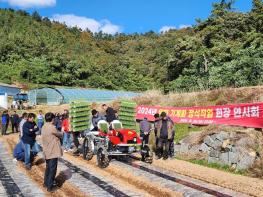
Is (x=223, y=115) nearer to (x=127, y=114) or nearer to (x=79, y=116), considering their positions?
(x=127, y=114)

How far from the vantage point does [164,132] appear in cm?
1748

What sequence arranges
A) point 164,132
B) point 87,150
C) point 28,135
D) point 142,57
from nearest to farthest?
point 28,135 < point 164,132 < point 87,150 < point 142,57

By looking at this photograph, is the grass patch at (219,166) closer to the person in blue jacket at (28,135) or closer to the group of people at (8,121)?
the person in blue jacket at (28,135)

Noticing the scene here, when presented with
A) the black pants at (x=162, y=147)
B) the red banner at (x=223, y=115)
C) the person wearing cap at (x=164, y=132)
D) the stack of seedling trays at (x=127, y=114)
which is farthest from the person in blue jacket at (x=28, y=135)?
the stack of seedling trays at (x=127, y=114)

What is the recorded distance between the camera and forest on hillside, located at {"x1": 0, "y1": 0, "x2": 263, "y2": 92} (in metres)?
36.4

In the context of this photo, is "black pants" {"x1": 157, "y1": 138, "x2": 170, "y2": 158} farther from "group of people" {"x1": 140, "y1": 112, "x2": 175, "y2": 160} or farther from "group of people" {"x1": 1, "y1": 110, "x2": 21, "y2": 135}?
"group of people" {"x1": 1, "y1": 110, "x2": 21, "y2": 135}

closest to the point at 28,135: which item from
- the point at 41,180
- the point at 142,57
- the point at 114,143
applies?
the point at 41,180

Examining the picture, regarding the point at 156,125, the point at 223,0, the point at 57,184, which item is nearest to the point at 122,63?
the point at 223,0

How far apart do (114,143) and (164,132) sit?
253cm

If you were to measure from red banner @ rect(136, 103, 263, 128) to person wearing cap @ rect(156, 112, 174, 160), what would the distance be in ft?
11.0

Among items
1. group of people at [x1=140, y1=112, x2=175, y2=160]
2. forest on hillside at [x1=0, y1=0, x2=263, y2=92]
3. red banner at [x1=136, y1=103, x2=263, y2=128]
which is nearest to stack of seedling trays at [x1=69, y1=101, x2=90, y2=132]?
group of people at [x1=140, y1=112, x2=175, y2=160]

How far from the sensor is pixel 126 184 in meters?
12.1

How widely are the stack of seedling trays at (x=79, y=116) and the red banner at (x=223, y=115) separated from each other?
6.13 metres

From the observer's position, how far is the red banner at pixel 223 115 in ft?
58.5
